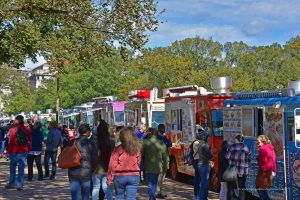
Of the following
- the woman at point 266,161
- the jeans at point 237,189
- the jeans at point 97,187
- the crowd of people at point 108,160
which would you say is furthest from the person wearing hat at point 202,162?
the jeans at point 97,187

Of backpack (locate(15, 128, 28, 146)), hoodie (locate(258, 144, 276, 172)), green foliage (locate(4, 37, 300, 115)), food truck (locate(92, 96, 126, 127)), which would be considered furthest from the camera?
green foliage (locate(4, 37, 300, 115))

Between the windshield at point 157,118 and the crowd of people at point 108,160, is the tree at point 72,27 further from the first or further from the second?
the windshield at point 157,118

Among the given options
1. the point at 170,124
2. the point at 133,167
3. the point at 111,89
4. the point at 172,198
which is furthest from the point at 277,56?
the point at 133,167

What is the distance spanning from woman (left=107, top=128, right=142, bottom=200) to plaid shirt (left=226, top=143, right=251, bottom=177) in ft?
7.79

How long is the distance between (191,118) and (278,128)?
16.0 ft

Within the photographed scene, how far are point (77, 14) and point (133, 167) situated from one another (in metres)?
4.99

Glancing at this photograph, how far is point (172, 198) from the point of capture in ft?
43.6

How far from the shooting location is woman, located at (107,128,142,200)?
8.44 m

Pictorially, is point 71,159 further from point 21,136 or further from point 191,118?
point 191,118

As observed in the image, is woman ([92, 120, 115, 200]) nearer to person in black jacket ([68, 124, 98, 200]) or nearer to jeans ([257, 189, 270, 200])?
person in black jacket ([68, 124, 98, 200])

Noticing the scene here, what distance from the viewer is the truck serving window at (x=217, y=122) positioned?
46.9 feet

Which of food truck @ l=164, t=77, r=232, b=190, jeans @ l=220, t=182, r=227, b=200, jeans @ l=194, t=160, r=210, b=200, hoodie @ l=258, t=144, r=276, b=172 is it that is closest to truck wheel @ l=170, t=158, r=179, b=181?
food truck @ l=164, t=77, r=232, b=190

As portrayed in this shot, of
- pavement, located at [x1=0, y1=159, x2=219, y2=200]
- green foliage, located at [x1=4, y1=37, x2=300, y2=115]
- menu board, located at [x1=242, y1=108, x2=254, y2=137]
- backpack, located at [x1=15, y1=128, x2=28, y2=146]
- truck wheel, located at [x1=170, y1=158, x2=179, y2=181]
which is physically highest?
green foliage, located at [x1=4, y1=37, x2=300, y2=115]

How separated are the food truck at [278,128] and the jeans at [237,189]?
76 cm
